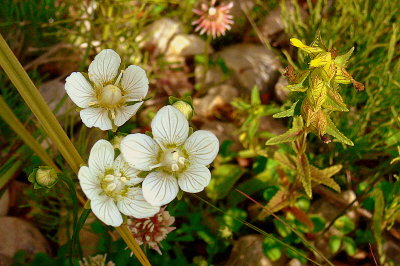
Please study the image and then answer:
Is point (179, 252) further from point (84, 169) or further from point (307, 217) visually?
point (84, 169)

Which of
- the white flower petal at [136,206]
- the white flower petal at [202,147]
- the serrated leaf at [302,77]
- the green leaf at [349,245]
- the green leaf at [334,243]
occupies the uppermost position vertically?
the serrated leaf at [302,77]

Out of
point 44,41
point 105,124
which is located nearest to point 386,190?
point 105,124

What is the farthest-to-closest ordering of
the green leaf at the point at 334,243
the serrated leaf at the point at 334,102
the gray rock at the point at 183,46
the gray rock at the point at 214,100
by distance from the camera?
the gray rock at the point at 183,46
the gray rock at the point at 214,100
the green leaf at the point at 334,243
the serrated leaf at the point at 334,102

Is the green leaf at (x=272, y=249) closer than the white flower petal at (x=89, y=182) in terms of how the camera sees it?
No

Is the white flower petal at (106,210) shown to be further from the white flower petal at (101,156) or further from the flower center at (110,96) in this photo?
the flower center at (110,96)

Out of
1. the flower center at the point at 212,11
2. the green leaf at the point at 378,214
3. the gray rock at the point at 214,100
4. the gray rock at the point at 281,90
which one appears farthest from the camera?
the gray rock at the point at 214,100

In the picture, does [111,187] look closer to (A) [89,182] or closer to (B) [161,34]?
(A) [89,182]

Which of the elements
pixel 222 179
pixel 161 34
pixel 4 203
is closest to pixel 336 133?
pixel 222 179

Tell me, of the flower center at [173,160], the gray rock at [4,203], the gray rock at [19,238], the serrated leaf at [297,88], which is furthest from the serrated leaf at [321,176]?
the gray rock at [4,203]
